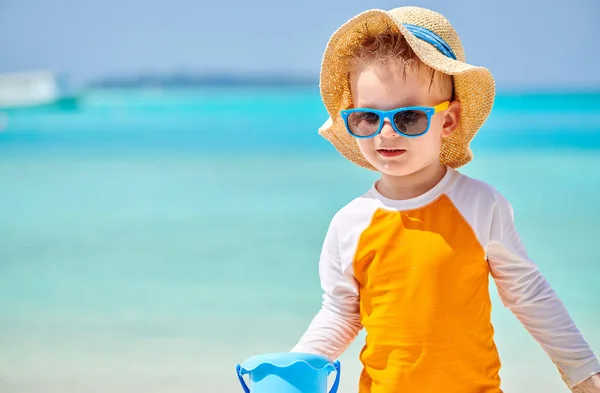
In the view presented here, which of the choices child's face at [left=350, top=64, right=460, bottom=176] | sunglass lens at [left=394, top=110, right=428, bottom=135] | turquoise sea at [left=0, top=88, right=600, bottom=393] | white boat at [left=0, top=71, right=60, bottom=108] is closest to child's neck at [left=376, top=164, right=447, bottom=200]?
child's face at [left=350, top=64, right=460, bottom=176]

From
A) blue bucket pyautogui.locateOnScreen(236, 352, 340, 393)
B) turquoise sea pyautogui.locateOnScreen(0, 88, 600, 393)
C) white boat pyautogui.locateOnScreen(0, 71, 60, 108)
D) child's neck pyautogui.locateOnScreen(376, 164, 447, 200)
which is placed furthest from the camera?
white boat pyautogui.locateOnScreen(0, 71, 60, 108)

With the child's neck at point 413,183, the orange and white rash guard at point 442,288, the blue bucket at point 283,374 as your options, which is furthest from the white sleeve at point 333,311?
the blue bucket at point 283,374

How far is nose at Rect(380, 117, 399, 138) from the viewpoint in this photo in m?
1.85

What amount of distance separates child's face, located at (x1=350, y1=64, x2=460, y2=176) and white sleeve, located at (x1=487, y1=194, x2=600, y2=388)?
0.18 metres

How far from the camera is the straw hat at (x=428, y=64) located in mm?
1858

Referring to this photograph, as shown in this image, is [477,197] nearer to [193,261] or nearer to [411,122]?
[411,122]

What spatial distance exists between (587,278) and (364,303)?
2768 mm

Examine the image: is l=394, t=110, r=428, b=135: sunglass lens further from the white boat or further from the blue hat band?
the white boat

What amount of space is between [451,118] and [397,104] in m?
0.17

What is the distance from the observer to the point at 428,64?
1.81 meters

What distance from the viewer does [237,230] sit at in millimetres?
6008

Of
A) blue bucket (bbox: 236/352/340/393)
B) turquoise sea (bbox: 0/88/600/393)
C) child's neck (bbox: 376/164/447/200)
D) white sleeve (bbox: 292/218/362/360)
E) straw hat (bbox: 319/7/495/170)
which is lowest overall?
blue bucket (bbox: 236/352/340/393)

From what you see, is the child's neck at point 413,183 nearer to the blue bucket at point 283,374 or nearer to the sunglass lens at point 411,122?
the sunglass lens at point 411,122

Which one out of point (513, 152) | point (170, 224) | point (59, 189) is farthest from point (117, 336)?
point (513, 152)
